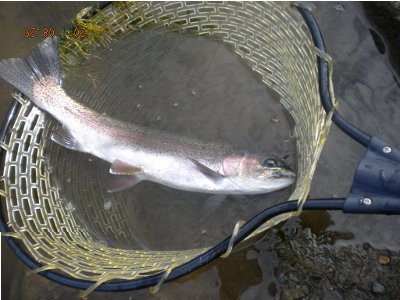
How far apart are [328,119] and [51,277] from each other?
1358mm

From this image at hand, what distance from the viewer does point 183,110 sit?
9.61 ft

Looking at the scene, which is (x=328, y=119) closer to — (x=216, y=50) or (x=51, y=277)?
(x=51, y=277)

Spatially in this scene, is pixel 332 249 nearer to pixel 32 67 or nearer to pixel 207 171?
pixel 207 171

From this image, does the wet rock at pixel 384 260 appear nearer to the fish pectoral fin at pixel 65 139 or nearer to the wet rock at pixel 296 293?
the wet rock at pixel 296 293

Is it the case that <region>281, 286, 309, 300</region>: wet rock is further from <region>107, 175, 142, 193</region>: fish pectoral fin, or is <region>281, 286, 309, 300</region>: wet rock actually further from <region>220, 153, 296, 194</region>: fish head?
<region>107, 175, 142, 193</region>: fish pectoral fin

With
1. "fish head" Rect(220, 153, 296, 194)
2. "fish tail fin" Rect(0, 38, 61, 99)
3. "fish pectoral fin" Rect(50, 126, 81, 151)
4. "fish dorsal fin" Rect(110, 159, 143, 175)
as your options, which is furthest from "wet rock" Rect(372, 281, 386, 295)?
"fish tail fin" Rect(0, 38, 61, 99)

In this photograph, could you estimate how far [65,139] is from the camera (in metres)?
2.62

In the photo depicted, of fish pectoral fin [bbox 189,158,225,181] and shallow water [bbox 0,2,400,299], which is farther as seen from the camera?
fish pectoral fin [bbox 189,158,225,181]

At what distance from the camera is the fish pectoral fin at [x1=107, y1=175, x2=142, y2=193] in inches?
102

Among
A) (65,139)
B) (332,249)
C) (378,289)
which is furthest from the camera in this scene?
(65,139)

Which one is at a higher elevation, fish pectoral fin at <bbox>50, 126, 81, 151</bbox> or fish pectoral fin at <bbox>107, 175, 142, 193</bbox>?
fish pectoral fin at <bbox>50, 126, 81, 151</bbox>

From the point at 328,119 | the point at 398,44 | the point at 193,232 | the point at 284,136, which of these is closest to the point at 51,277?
the point at 193,232

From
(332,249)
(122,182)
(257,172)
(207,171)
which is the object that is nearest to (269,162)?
(257,172)

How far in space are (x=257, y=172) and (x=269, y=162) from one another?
3.5 inches
